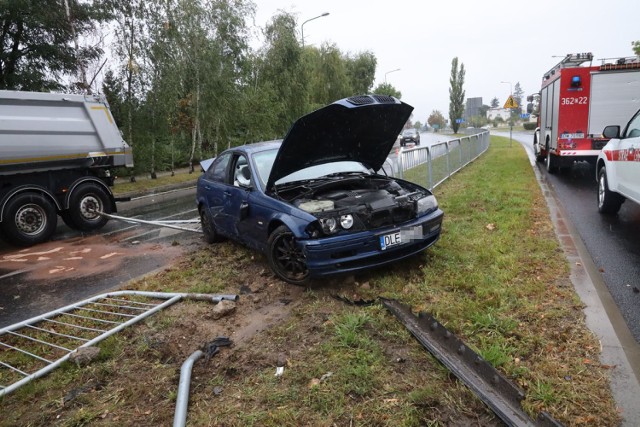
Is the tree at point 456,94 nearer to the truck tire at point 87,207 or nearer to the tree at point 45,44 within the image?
the tree at point 45,44

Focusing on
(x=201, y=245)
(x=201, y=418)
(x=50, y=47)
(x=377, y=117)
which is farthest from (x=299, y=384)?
(x=50, y=47)

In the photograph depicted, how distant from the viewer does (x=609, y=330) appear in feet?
10.5

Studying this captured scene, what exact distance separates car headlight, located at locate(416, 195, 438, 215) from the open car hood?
1.07 m

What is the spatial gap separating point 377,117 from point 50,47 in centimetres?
1395

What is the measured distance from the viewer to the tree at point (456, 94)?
213 feet

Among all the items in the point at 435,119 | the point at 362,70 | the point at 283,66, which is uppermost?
the point at 362,70

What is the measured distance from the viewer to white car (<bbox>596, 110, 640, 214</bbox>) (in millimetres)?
5562

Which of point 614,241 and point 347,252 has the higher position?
point 347,252

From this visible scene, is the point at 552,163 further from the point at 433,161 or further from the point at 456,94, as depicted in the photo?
the point at 456,94

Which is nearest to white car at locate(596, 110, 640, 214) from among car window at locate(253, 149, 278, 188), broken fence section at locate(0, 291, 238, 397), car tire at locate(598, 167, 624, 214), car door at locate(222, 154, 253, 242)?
car tire at locate(598, 167, 624, 214)

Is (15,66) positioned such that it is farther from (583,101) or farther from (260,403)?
(583,101)

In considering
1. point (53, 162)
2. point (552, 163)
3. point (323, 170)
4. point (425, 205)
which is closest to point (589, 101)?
point (552, 163)

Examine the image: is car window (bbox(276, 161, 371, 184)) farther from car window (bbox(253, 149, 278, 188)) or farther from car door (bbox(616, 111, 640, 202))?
car door (bbox(616, 111, 640, 202))

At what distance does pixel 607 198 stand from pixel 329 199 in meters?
5.07
